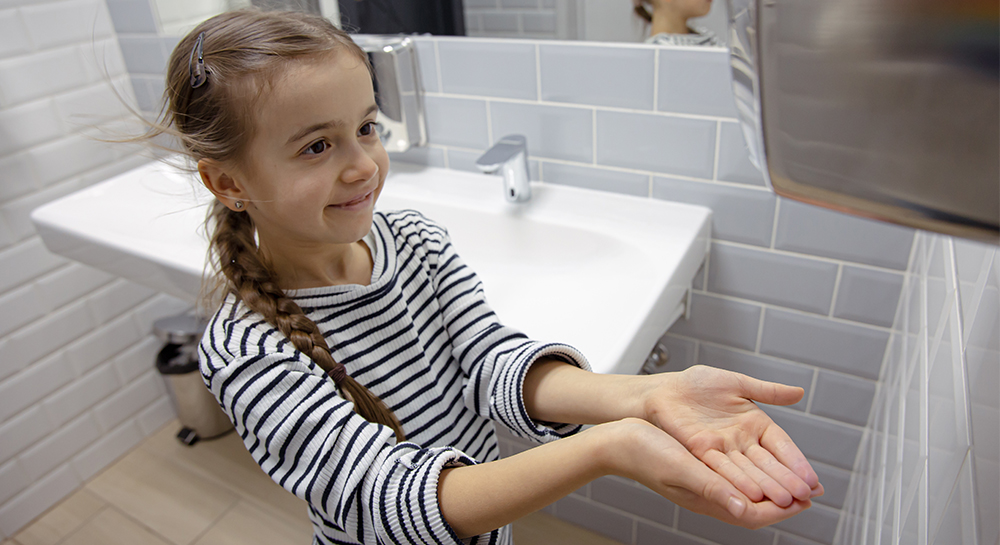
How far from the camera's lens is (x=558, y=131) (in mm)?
1142

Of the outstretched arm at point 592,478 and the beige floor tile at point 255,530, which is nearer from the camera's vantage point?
the outstretched arm at point 592,478

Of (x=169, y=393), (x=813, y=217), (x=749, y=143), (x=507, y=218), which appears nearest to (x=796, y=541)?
(x=813, y=217)

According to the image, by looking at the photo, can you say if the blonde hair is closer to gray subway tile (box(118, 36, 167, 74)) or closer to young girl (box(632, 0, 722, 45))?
young girl (box(632, 0, 722, 45))

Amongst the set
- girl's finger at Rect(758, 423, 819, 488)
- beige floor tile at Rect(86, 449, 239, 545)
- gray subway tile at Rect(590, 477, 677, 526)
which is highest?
girl's finger at Rect(758, 423, 819, 488)

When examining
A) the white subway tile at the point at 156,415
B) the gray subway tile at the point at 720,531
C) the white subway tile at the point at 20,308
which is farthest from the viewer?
the white subway tile at the point at 156,415

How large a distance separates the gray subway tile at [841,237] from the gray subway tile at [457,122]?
0.54m

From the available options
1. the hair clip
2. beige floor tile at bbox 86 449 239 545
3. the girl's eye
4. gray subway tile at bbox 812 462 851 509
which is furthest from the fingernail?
beige floor tile at bbox 86 449 239 545

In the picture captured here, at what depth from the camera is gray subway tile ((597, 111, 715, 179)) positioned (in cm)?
101

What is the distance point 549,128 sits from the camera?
1146 mm

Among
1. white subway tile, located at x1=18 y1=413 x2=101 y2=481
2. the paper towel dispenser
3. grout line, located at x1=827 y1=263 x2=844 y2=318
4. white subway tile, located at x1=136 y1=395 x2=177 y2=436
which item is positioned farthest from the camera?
white subway tile, located at x1=136 y1=395 x2=177 y2=436

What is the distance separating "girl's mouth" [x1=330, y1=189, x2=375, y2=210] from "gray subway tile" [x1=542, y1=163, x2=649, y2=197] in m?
0.57

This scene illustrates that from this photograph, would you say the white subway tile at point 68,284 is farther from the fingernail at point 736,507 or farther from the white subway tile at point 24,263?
the fingernail at point 736,507

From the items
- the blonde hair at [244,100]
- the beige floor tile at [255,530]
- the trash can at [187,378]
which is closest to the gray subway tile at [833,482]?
A: the blonde hair at [244,100]

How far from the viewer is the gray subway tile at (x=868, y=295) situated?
38.3 inches
